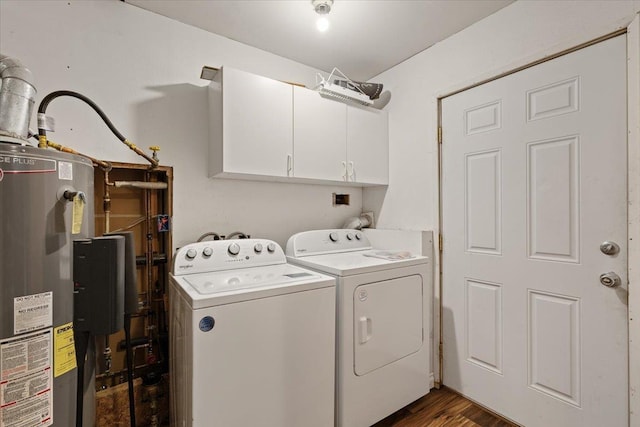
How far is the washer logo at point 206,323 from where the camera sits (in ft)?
3.72

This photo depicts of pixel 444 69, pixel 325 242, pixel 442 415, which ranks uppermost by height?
pixel 444 69

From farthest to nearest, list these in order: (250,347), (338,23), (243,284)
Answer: (338,23)
(243,284)
(250,347)

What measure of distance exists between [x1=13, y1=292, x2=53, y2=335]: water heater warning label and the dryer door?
4.12 ft

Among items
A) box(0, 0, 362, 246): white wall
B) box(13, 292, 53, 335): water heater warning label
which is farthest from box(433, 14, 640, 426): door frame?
box(13, 292, 53, 335): water heater warning label

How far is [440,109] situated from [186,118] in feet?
5.91

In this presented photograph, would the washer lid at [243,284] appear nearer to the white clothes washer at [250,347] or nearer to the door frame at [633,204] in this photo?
the white clothes washer at [250,347]

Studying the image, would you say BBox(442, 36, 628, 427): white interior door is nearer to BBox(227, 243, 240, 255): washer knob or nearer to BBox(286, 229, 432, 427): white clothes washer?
BBox(286, 229, 432, 427): white clothes washer

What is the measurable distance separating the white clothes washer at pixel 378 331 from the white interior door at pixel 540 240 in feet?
1.15

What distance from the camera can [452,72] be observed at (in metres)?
2.03

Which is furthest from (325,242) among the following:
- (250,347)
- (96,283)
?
(96,283)

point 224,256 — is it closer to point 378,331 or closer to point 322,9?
point 378,331

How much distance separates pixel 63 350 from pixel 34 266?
0.32 meters

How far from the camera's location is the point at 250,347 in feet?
4.06

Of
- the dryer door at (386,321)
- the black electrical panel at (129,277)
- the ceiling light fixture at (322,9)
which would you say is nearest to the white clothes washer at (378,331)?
the dryer door at (386,321)
